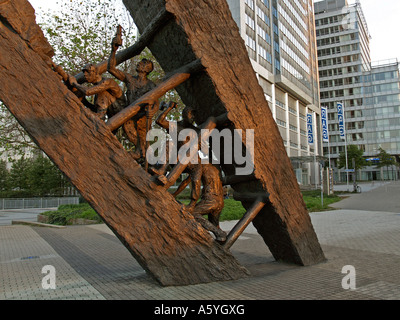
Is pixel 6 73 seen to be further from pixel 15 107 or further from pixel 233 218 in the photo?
pixel 233 218

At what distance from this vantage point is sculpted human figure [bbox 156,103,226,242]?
427 centimetres

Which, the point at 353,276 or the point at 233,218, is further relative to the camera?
the point at 233,218

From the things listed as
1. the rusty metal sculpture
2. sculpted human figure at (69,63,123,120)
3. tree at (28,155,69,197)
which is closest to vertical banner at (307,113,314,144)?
the rusty metal sculpture

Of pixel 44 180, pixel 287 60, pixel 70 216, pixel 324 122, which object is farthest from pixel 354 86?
pixel 70 216

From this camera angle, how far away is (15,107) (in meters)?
3.35

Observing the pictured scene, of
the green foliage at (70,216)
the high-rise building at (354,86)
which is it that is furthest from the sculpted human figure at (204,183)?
the high-rise building at (354,86)

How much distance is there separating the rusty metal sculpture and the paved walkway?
0.31 m

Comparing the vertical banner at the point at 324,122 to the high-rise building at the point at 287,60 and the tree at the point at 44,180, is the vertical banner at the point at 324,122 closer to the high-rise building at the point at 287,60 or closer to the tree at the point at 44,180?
the high-rise building at the point at 287,60

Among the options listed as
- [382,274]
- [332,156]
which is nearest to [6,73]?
[382,274]

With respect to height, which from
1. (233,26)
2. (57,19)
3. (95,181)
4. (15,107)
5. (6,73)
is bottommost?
(95,181)

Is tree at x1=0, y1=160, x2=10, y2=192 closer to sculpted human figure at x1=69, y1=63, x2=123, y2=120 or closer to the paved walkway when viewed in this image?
the paved walkway

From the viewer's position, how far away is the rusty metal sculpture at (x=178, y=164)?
3455 mm

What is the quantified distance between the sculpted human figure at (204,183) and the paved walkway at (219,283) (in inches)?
34.3

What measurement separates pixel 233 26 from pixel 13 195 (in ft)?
117
